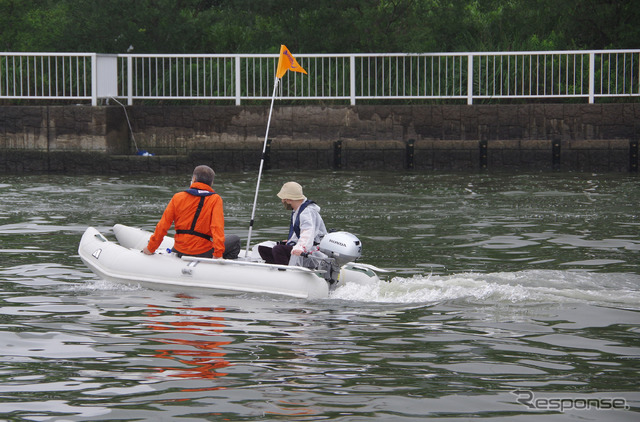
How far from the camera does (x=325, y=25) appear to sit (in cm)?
2602

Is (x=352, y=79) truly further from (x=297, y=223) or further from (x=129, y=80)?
(x=297, y=223)

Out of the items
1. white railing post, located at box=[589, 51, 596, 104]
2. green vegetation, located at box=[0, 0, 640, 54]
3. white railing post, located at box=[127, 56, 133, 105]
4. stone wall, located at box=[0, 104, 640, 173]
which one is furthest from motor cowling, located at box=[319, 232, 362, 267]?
white railing post, located at box=[127, 56, 133, 105]

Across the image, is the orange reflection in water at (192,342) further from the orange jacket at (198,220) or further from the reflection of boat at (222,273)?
the orange jacket at (198,220)

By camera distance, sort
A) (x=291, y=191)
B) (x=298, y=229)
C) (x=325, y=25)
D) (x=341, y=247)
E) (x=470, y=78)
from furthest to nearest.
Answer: (x=325, y=25) → (x=470, y=78) → (x=298, y=229) → (x=291, y=191) → (x=341, y=247)

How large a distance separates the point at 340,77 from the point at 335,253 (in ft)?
48.3

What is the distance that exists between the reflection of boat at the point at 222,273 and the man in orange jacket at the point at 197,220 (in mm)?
154

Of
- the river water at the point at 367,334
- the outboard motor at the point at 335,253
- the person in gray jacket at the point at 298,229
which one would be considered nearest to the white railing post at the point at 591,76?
the river water at the point at 367,334

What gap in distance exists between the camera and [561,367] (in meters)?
7.36

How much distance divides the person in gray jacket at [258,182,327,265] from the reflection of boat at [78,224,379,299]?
22 centimetres

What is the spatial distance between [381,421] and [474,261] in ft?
20.0

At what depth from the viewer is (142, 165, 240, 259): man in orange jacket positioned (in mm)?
10375

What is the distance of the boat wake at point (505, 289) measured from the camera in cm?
966

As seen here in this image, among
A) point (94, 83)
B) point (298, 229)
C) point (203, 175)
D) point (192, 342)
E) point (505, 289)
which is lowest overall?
point (192, 342)

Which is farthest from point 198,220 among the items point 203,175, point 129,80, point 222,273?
point 129,80
